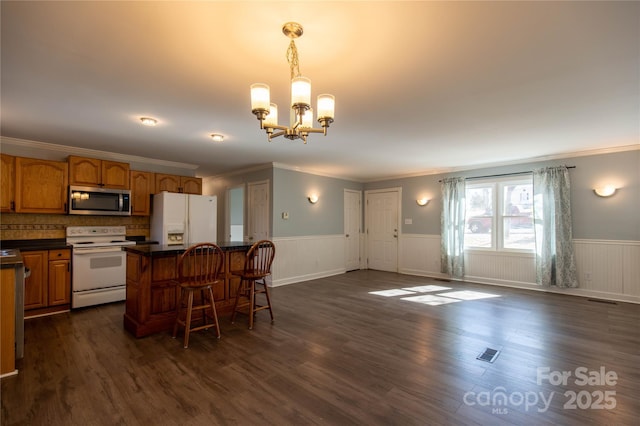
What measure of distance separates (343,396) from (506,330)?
2.30 m

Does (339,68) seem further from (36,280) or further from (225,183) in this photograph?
(225,183)

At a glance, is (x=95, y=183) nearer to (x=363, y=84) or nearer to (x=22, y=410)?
(x=22, y=410)

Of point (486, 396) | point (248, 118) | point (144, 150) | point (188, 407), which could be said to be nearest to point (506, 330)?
point (486, 396)

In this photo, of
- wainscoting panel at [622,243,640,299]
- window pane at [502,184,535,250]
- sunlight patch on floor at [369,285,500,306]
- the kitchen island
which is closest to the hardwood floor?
the kitchen island

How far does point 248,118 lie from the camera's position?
10.6ft

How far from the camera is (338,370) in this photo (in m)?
2.40

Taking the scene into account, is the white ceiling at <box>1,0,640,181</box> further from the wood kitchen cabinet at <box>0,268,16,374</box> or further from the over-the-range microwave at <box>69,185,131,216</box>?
the wood kitchen cabinet at <box>0,268,16,374</box>

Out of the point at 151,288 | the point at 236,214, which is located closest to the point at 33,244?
the point at 151,288

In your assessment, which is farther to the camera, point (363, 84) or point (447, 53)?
point (363, 84)

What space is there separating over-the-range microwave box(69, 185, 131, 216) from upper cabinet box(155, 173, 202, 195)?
0.56 m

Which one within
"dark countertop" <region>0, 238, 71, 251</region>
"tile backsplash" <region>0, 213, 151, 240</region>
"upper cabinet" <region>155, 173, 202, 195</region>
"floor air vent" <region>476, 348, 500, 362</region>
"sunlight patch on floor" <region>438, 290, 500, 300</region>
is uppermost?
"upper cabinet" <region>155, 173, 202, 195</region>

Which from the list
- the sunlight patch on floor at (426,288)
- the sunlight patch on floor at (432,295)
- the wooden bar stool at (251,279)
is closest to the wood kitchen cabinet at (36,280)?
the wooden bar stool at (251,279)

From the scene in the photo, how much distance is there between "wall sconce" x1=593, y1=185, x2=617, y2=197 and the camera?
4.54 m

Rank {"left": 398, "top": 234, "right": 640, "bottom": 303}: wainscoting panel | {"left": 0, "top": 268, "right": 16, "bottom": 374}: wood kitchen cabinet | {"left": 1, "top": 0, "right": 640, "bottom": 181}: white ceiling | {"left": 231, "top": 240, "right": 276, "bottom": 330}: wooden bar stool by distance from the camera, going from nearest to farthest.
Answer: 1. {"left": 1, "top": 0, "right": 640, "bottom": 181}: white ceiling
2. {"left": 0, "top": 268, "right": 16, "bottom": 374}: wood kitchen cabinet
3. {"left": 231, "top": 240, "right": 276, "bottom": 330}: wooden bar stool
4. {"left": 398, "top": 234, "right": 640, "bottom": 303}: wainscoting panel
